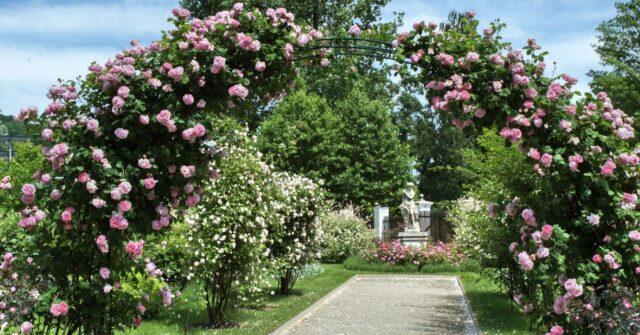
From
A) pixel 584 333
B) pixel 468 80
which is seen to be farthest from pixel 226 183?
pixel 584 333

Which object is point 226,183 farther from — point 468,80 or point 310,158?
point 310,158

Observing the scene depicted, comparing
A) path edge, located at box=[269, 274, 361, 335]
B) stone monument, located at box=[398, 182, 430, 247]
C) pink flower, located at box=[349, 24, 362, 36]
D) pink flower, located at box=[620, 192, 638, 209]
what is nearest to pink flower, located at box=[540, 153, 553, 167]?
pink flower, located at box=[620, 192, 638, 209]

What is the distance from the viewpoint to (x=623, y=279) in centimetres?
462

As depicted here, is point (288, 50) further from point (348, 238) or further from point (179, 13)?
point (348, 238)

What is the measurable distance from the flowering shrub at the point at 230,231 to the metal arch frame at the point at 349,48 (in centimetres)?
338

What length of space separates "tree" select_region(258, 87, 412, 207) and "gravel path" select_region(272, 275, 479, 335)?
43.0 ft

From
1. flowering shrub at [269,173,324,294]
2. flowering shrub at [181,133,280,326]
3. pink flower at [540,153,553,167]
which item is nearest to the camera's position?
pink flower at [540,153,553,167]

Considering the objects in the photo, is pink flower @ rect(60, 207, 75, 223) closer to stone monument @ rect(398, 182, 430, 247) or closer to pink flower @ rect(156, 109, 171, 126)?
pink flower @ rect(156, 109, 171, 126)

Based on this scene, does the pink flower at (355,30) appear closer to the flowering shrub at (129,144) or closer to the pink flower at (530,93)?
the flowering shrub at (129,144)

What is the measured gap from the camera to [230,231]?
27.3 feet

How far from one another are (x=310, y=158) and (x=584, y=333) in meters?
24.4

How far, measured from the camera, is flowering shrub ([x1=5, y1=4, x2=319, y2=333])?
→ 14.9 ft

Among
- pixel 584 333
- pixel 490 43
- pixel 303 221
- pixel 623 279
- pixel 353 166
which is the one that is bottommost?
pixel 584 333

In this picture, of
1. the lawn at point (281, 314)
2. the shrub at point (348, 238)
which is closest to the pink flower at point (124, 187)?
the lawn at point (281, 314)
